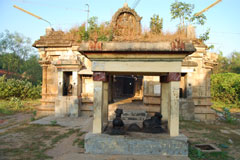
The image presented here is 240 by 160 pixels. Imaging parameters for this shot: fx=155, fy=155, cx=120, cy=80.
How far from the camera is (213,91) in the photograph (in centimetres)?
1816

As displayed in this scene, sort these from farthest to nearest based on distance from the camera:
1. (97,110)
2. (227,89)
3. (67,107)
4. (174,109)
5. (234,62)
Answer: (234,62)
(227,89)
(67,107)
(97,110)
(174,109)

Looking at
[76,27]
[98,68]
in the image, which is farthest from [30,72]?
[98,68]

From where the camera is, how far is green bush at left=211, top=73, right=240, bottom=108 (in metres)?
15.3

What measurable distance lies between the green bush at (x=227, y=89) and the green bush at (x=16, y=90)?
21.0m

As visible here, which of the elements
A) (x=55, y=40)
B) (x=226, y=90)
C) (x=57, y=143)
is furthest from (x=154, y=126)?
(x=226, y=90)

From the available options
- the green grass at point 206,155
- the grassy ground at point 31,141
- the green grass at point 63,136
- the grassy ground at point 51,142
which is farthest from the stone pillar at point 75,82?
the green grass at point 206,155

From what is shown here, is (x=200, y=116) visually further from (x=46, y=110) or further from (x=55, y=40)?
(x=55, y=40)

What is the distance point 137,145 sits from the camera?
165 inches

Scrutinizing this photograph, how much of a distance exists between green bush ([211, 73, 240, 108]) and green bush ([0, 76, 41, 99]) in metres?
21.0

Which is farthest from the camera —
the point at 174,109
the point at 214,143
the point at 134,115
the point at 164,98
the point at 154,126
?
the point at 134,115

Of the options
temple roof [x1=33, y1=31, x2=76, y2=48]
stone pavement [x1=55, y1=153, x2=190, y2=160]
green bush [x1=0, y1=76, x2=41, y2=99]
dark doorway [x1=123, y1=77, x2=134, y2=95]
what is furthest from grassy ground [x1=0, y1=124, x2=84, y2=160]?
dark doorway [x1=123, y1=77, x2=134, y2=95]

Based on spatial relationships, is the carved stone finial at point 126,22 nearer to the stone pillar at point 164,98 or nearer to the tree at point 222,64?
the stone pillar at point 164,98

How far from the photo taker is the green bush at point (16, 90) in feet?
52.3

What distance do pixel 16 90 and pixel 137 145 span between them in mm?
17057
